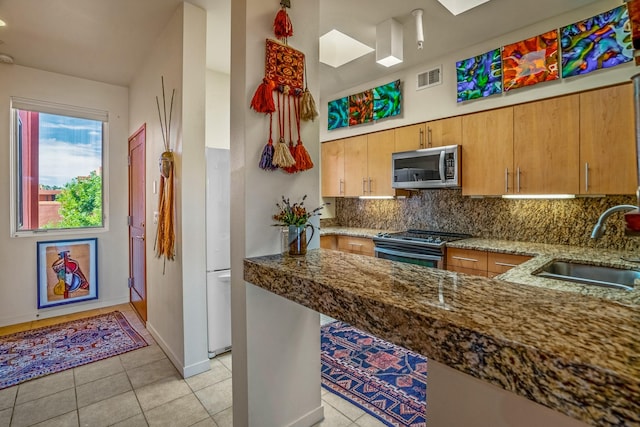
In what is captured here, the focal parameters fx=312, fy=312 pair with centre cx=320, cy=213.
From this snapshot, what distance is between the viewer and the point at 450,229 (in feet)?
11.8

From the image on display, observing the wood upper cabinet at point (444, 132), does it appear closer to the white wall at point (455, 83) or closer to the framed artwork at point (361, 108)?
the white wall at point (455, 83)

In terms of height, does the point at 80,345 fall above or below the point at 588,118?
below

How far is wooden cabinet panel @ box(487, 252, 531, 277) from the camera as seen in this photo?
2.61 metres

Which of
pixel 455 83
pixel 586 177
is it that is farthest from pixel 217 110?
pixel 586 177

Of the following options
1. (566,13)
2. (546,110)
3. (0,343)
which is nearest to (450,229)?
(546,110)

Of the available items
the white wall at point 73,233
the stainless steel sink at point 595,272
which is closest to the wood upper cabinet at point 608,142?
the stainless steel sink at point 595,272

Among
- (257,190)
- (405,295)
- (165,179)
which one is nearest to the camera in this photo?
(405,295)

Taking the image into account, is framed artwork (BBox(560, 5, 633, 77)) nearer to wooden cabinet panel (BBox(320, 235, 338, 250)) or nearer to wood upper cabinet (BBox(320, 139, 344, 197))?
wood upper cabinet (BBox(320, 139, 344, 197))

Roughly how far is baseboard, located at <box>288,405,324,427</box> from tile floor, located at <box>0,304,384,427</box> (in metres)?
0.04

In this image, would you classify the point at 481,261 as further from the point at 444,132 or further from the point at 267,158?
the point at 267,158

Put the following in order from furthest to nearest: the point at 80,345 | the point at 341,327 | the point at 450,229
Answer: the point at 450,229 → the point at 341,327 → the point at 80,345

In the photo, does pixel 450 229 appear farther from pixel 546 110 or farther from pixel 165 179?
pixel 165 179

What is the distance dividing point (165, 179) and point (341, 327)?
219cm

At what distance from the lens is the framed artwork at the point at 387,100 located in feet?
12.2
